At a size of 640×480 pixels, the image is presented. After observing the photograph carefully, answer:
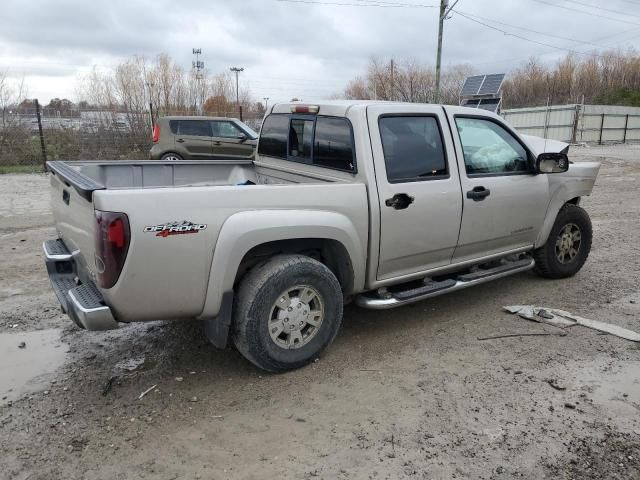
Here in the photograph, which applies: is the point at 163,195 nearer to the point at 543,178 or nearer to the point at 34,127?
the point at 543,178

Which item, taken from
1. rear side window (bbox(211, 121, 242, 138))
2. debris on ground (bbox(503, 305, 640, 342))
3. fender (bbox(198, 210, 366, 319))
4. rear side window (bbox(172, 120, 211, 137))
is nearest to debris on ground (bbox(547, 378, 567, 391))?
debris on ground (bbox(503, 305, 640, 342))

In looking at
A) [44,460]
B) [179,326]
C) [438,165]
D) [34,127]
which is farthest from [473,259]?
[34,127]

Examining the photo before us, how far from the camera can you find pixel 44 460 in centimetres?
281

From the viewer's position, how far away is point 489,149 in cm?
481

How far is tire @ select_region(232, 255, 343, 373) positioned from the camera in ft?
11.3

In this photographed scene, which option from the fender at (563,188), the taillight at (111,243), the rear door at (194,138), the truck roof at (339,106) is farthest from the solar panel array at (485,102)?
the taillight at (111,243)

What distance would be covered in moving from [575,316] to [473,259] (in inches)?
42.1

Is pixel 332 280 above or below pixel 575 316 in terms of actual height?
above

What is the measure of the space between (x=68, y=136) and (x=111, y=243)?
15.4 metres

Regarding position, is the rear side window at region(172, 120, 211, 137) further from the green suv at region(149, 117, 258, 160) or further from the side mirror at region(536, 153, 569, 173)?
the side mirror at region(536, 153, 569, 173)

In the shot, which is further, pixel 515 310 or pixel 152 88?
pixel 152 88

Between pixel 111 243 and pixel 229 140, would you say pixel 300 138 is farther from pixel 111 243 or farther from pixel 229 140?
pixel 229 140

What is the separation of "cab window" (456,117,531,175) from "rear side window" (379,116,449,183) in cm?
29

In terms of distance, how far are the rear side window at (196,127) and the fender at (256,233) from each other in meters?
11.3
